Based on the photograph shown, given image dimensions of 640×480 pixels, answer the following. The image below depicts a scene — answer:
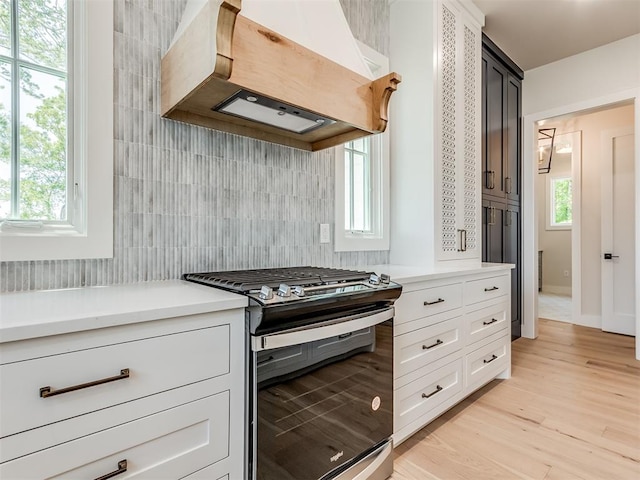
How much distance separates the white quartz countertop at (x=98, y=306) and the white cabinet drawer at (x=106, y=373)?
0.07m

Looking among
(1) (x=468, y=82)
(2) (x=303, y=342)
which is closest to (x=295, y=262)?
(2) (x=303, y=342)

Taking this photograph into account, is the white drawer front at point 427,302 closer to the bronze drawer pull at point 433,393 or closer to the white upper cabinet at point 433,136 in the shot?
the white upper cabinet at point 433,136

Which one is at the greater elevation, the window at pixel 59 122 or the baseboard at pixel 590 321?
the window at pixel 59 122

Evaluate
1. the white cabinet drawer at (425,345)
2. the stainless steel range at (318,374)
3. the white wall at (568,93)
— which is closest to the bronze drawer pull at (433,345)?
the white cabinet drawer at (425,345)

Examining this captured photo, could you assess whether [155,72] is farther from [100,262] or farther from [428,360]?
[428,360]

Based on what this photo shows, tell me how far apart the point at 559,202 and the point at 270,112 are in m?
7.22

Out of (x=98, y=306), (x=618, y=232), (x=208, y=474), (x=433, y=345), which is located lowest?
(x=208, y=474)

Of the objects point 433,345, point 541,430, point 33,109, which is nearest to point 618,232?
point 541,430

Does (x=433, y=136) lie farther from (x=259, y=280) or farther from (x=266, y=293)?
(x=266, y=293)

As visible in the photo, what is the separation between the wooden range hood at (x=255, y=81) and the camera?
112cm

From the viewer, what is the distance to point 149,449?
90cm

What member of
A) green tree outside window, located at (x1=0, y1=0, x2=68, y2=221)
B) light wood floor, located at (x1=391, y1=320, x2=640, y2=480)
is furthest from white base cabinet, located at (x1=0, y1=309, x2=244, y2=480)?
light wood floor, located at (x1=391, y1=320, x2=640, y2=480)

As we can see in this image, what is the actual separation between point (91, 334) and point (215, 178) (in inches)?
37.2

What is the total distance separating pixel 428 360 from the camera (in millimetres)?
1853
